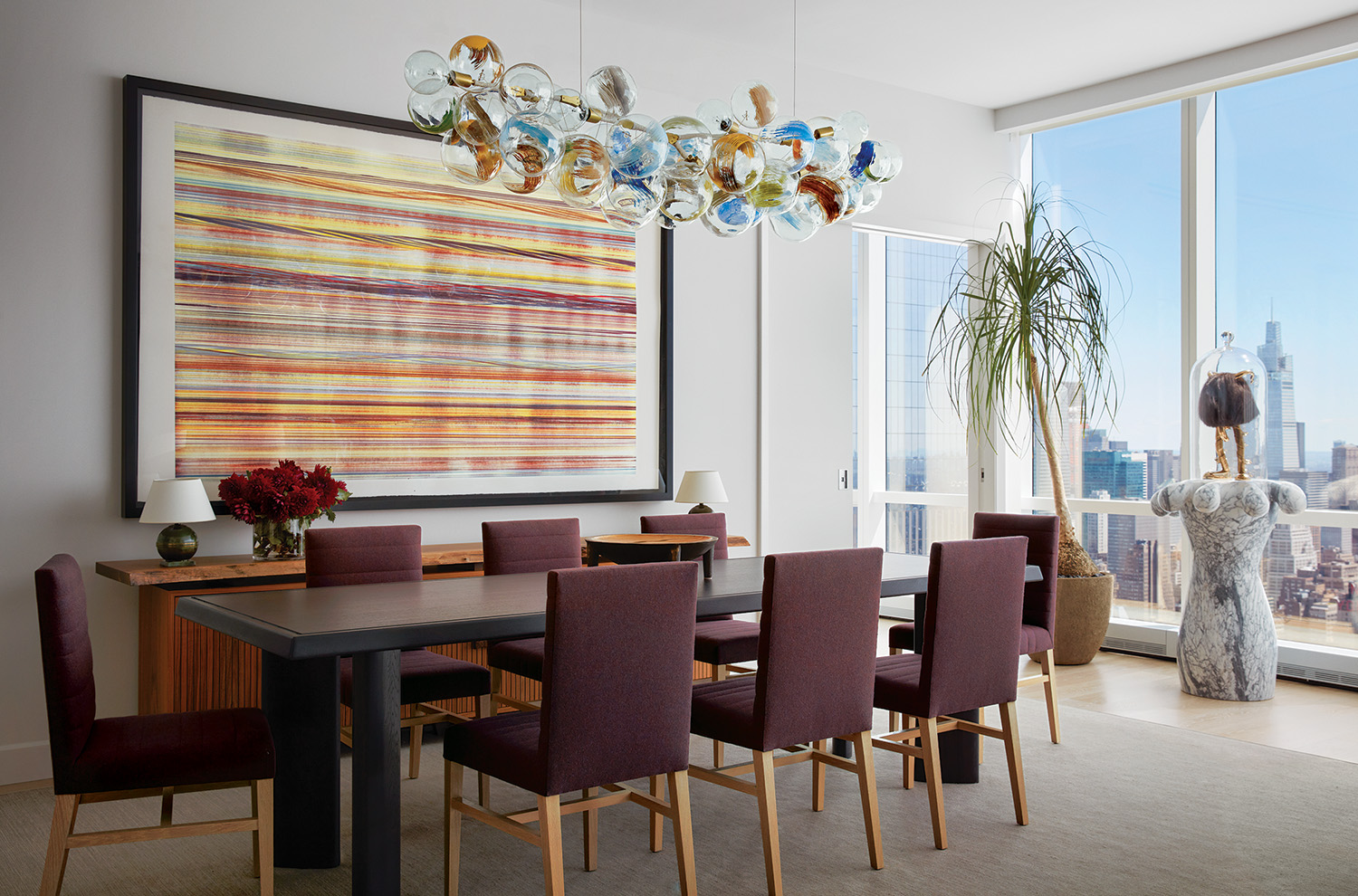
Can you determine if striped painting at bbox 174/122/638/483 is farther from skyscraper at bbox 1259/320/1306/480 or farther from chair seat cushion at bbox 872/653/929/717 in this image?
skyscraper at bbox 1259/320/1306/480

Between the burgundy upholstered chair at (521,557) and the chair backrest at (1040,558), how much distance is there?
5.64 ft

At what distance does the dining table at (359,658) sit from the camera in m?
2.49

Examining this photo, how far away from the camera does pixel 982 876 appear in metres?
2.95

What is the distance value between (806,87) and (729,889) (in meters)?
4.43

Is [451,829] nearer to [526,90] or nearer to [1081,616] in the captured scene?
[526,90]

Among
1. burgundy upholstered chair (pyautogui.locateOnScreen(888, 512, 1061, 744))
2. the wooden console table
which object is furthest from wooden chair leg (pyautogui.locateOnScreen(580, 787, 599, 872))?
burgundy upholstered chair (pyautogui.locateOnScreen(888, 512, 1061, 744))

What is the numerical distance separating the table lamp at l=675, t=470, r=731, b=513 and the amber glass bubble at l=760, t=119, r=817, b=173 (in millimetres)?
2230

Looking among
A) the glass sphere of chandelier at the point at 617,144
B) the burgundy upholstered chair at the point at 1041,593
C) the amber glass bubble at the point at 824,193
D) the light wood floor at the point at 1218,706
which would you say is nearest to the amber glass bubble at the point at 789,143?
the glass sphere of chandelier at the point at 617,144

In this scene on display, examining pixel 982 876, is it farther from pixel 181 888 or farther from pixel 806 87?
pixel 806 87

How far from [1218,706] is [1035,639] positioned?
1.47 metres

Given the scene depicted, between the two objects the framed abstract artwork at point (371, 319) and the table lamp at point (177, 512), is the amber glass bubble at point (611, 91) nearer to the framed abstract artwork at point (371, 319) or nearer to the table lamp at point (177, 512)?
the framed abstract artwork at point (371, 319)

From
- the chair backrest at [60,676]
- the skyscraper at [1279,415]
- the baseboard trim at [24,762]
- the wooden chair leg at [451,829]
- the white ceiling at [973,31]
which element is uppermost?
the white ceiling at [973,31]

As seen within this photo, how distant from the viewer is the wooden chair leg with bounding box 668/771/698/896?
8.53 feet

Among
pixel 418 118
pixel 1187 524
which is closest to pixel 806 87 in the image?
pixel 1187 524
